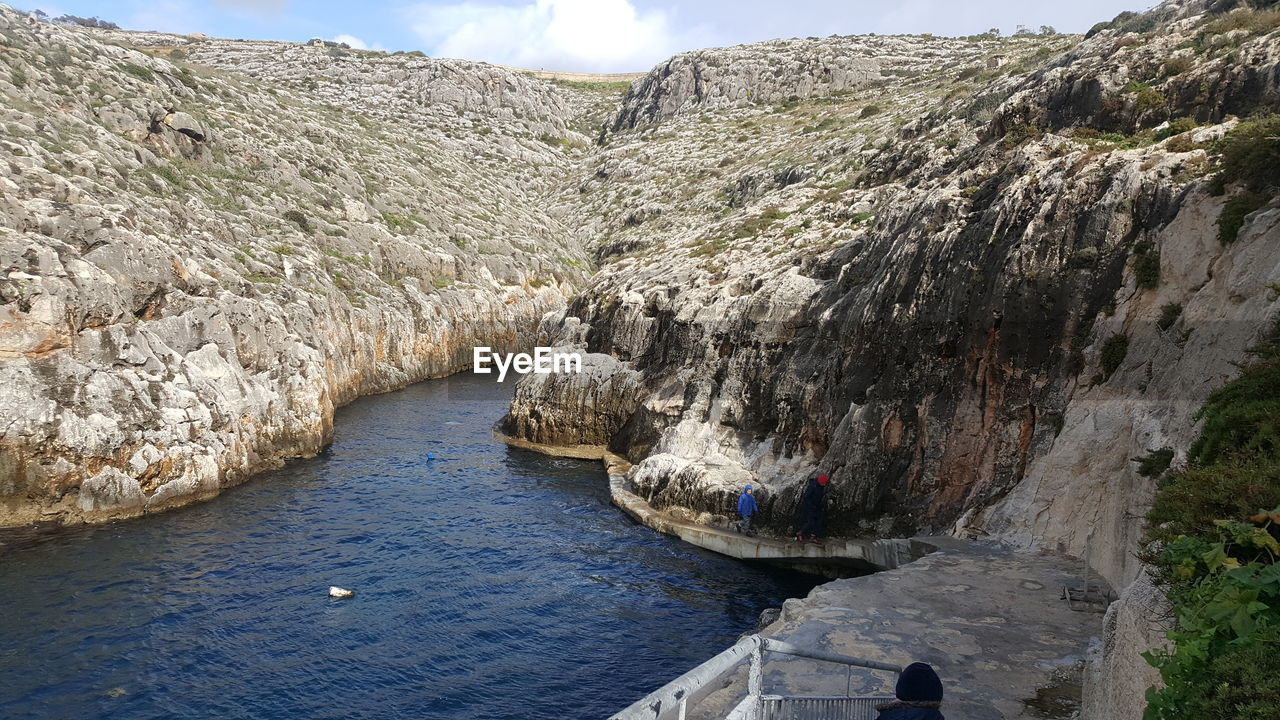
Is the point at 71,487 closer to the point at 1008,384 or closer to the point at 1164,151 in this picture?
the point at 1008,384

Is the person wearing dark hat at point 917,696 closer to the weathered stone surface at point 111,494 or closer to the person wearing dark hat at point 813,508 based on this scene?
the person wearing dark hat at point 813,508

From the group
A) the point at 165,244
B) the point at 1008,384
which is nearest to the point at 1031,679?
the point at 1008,384

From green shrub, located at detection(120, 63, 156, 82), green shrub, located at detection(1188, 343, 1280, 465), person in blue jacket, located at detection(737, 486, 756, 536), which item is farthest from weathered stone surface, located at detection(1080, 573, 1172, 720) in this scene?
green shrub, located at detection(120, 63, 156, 82)

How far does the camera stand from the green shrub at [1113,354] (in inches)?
752

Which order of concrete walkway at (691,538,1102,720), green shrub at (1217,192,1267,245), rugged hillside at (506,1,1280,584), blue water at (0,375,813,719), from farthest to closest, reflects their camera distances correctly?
1. blue water at (0,375,813,719)
2. rugged hillside at (506,1,1280,584)
3. green shrub at (1217,192,1267,245)
4. concrete walkway at (691,538,1102,720)

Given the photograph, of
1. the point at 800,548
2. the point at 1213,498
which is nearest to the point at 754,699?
the point at 1213,498

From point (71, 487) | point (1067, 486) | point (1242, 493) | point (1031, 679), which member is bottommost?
point (71, 487)

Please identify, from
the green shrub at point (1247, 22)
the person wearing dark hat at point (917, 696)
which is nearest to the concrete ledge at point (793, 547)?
the person wearing dark hat at point (917, 696)

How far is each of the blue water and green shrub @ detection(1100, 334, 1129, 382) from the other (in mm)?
12210

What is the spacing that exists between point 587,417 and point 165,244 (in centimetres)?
2469

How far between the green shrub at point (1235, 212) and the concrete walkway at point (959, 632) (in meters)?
8.47

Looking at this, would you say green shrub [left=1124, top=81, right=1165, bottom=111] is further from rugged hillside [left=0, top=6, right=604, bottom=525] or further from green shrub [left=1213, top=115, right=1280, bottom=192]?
rugged hillside [left=0, top=6, right=604, bottom=525]

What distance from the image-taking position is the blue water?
18.5 meters

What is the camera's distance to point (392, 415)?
170ft
